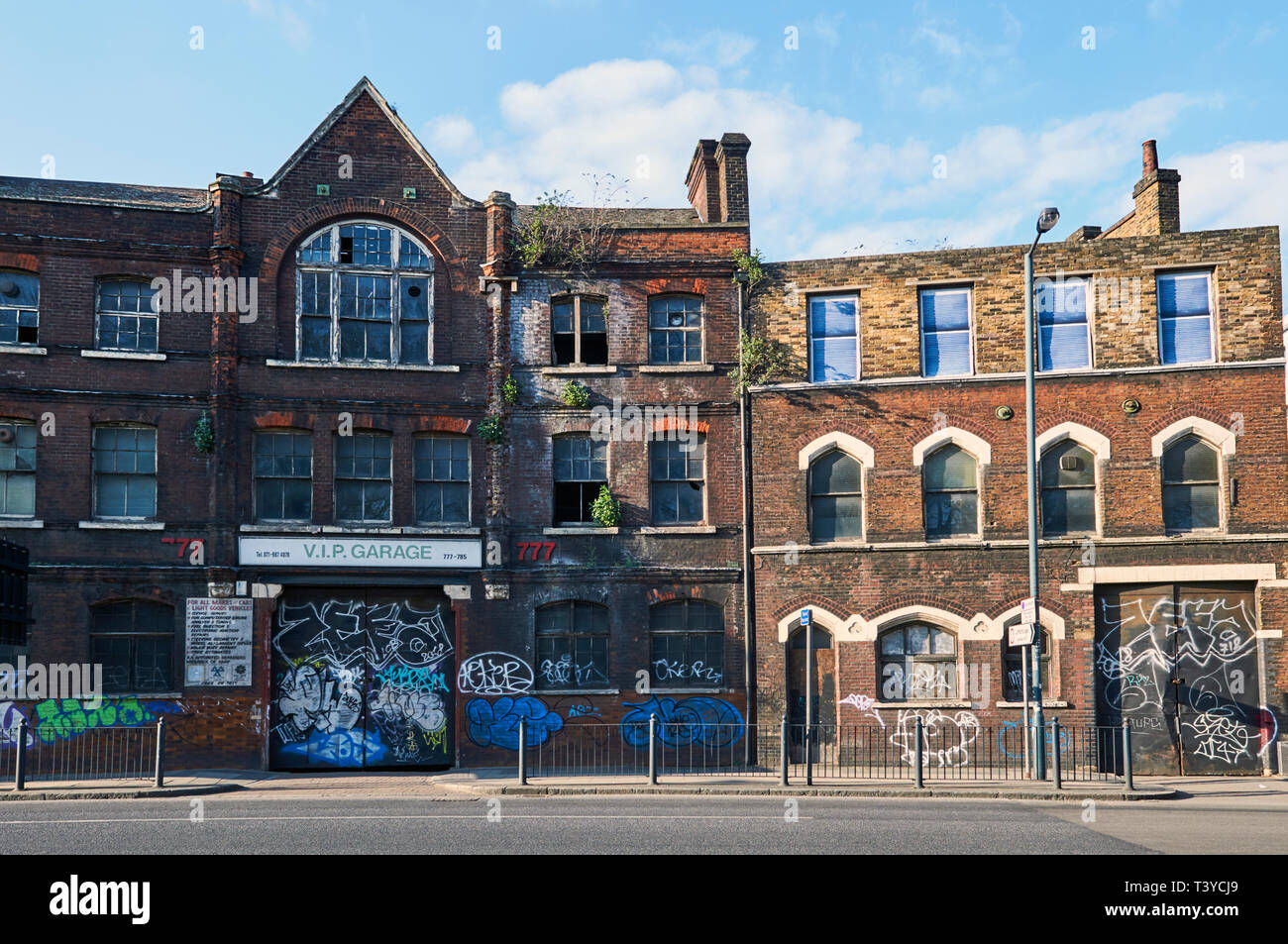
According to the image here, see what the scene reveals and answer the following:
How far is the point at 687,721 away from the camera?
2480cm

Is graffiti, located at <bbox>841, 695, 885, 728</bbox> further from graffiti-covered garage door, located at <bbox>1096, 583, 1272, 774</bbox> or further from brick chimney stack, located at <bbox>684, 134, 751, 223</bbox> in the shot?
brick chimney stack, located at <bbox>684, 134, 751, 223</bbox>

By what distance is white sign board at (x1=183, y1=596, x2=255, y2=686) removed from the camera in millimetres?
23688

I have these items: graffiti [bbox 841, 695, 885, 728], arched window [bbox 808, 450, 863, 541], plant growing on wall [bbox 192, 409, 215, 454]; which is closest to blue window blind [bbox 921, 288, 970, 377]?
arched window [bbox 808, 450, 863, 541]

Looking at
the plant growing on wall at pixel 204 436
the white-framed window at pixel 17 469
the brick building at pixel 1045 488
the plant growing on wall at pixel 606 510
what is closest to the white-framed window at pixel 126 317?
the plant growing on wall at pixel 204 436

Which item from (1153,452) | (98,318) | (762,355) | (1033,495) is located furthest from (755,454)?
(98,318)

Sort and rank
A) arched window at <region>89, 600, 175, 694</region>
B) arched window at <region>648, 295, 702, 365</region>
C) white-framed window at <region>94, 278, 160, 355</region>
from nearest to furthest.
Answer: arched window at <region>89, 600, 175, 694</region> < white-framed window at <region>94, 278, 160, 355</region> < arched window at <region>648, 295, 702, 365</region>

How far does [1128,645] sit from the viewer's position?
23891 mm

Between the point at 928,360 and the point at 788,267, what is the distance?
3.36 metres

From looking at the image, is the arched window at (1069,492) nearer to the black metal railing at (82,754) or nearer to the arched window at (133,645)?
the arched window at (133,645)

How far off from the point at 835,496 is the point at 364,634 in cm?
960

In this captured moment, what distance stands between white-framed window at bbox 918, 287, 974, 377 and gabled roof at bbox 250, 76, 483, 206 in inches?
367

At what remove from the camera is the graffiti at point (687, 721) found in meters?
24.5

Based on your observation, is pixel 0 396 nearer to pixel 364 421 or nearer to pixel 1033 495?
A: pixel 364 421

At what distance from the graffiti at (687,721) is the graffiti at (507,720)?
56.5 inches
